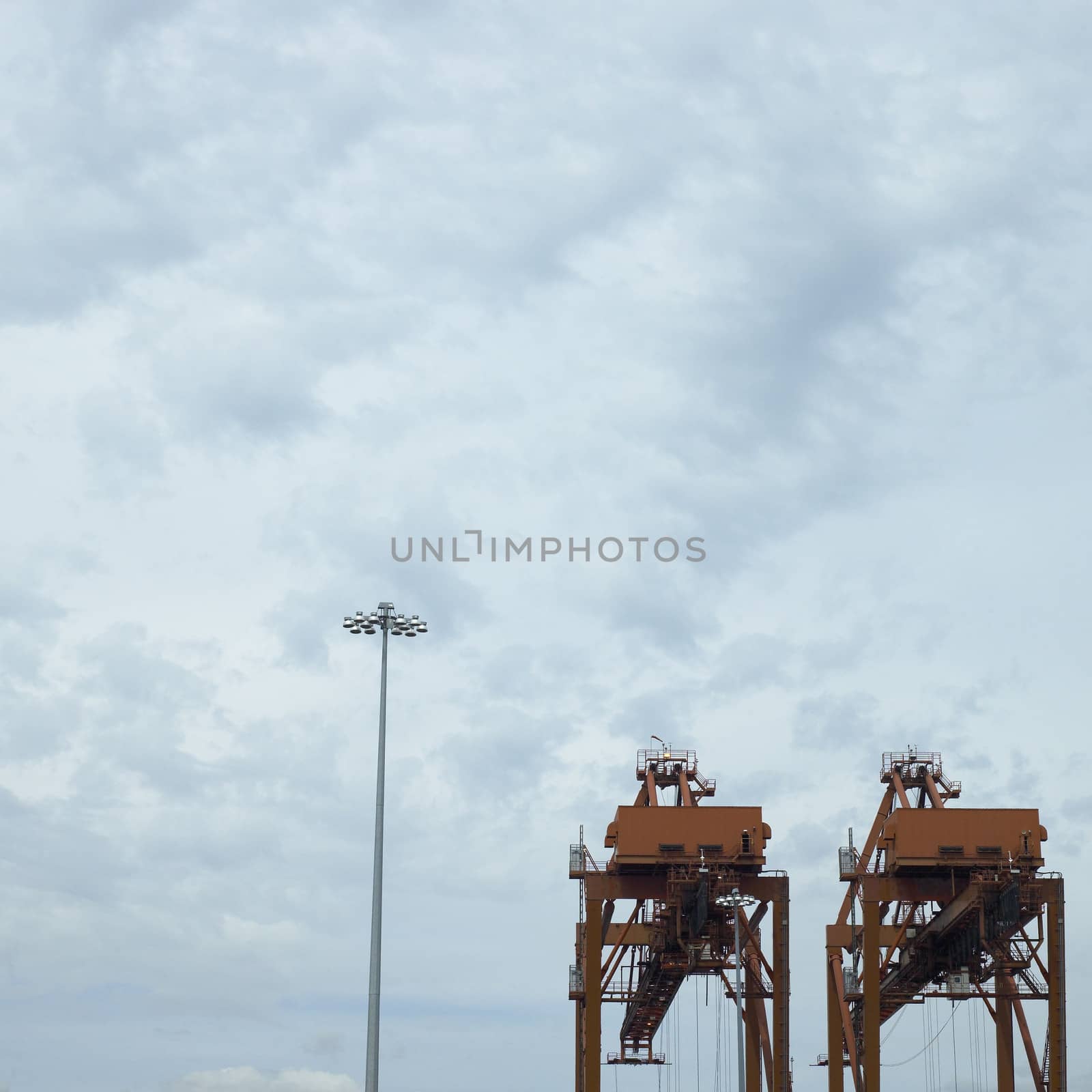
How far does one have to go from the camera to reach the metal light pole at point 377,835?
3741cm

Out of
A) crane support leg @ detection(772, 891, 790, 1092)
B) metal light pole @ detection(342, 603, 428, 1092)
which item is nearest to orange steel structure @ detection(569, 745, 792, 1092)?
crane support leg @ detection(772, 891, 790, 1092)

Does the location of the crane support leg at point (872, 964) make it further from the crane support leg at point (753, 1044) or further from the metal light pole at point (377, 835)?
the metal light pole at point (377, 835)

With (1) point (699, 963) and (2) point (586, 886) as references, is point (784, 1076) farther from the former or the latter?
(2) point (586, 886)

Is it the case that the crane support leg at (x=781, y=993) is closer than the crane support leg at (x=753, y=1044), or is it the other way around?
the crane support leg at (x=781, y=993)

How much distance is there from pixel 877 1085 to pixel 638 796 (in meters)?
16.6

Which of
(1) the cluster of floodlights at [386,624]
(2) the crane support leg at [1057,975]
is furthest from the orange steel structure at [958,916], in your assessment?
(1) the cluster of floodlights at [386,624]

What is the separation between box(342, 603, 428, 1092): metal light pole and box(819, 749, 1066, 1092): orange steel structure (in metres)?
27.0

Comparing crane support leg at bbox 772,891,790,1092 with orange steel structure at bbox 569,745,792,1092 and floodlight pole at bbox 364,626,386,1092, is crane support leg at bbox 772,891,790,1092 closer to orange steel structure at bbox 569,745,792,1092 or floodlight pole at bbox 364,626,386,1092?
orange steel structure at bbox 569,745,792,1092

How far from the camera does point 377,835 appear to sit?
40.2 meters

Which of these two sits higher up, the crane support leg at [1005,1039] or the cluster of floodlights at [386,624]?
the cluster of floodlights at [386,624]

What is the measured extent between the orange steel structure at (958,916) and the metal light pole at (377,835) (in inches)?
1065

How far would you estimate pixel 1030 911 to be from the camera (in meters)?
61.4

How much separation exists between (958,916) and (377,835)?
31357 mm

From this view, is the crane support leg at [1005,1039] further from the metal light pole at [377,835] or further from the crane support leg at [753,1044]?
the metal light pole at [377,835]
